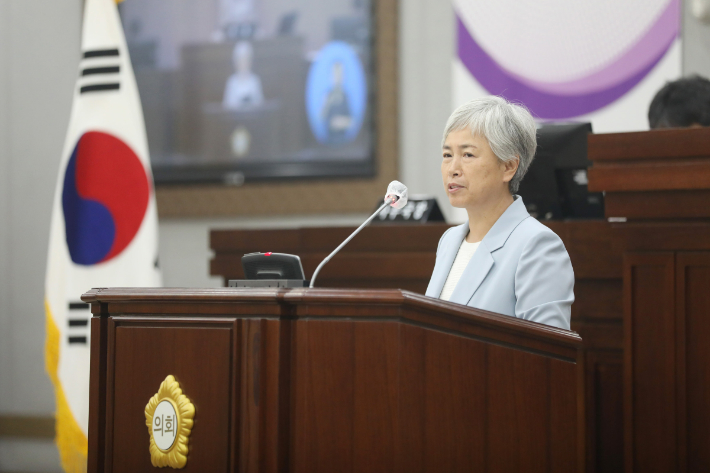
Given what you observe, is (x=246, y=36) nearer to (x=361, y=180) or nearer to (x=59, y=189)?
(x=361, y=180)

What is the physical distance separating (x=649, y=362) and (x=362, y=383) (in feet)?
4.09

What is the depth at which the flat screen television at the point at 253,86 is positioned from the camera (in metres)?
4.39

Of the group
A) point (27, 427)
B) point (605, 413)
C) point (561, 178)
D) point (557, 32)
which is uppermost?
point (557, 32)

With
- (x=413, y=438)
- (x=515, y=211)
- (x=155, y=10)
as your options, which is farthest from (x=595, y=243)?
(x=155, y=10)

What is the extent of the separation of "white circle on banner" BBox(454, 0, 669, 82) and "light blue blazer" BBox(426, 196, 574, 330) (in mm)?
2500

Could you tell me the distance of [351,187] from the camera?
4.36 m

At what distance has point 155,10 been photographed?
4.61 m

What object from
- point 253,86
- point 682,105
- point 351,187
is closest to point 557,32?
point 682,105

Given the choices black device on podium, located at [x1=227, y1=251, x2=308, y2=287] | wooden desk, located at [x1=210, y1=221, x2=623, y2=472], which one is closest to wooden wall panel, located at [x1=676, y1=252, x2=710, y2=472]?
wooden desk, located at [x1=210, y1=221, x2=623, y2=472]

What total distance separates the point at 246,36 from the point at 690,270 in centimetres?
308

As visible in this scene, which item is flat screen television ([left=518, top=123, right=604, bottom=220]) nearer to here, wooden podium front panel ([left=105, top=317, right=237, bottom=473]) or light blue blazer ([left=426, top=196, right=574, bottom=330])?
light blue blazer ([left=426, top=196, right=574, bottom=330])

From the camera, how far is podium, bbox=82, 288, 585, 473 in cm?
133

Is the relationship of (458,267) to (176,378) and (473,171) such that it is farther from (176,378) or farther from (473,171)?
(176,378)

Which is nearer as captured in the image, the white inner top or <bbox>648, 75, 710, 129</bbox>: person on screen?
the white inner top
